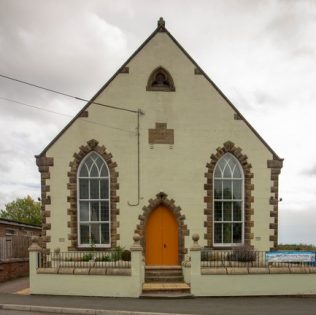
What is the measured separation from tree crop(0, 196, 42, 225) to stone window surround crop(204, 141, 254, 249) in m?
41.6

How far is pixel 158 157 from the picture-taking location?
15.4 m

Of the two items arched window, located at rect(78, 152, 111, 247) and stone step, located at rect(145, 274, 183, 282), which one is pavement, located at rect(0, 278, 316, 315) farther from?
arched window, located at rect(78, 152, 111, 247)

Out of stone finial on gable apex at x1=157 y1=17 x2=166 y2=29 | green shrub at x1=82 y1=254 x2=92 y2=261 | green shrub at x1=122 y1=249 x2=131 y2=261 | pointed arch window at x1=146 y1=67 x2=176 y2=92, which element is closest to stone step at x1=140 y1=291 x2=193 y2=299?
green shrub at x1=122 y1=249 x2=131 y2=261

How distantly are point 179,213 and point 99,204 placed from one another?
3244 millimetres

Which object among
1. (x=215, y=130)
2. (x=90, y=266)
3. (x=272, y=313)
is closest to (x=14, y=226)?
(x=90, y=266)

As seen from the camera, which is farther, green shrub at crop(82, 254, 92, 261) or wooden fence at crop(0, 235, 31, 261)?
wooden fence at crop(0, 235, 31, 261)

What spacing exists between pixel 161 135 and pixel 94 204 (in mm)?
3901

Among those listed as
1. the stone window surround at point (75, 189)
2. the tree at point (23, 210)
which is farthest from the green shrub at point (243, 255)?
the tree at point (23, 210)

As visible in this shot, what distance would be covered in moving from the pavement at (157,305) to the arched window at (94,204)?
3261mm

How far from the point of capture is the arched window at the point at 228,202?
15.5 metres

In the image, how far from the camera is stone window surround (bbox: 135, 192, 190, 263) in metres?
15.0

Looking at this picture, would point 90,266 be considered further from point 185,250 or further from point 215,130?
point 215,130

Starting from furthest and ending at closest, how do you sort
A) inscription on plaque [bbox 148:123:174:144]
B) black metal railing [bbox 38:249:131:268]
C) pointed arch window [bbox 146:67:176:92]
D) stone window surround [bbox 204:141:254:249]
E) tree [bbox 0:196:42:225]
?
1. tree [bbox 0:196:42:225]
2. pointed arch window [bbox 146:67:176:92]
3. inscription on plaque [bbox 148:123:174:144]
4. stone window surround [bbox 204:141:254:249]
5. black metal railing [bbox 38:249:131:268]

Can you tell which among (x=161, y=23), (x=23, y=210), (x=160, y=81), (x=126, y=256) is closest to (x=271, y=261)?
(x=126, y=256)
